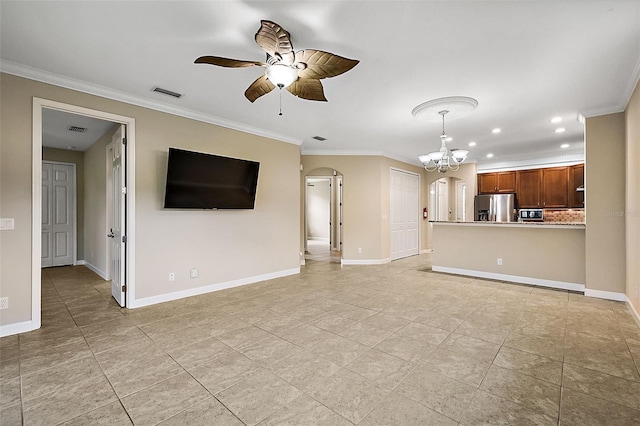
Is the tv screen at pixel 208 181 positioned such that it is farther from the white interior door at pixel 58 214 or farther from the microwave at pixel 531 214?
the microwave at pixel 531 214

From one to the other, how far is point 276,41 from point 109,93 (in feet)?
8.48

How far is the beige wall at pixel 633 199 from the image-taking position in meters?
3.11

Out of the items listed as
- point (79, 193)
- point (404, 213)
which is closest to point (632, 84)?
point (404, 213)

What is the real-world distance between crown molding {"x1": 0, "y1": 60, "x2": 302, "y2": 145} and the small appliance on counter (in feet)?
22.2

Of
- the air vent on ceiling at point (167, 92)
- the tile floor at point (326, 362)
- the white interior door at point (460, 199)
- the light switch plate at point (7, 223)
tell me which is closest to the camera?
the tile floor at point (326, 362)

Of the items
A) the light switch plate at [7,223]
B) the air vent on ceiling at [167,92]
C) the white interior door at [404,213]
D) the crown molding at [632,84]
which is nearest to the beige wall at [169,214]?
the light switch plate at [7,223]

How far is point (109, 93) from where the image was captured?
338 cm

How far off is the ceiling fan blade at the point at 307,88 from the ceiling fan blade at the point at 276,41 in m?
0.31

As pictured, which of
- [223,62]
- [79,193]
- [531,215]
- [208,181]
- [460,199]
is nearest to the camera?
[223,62]

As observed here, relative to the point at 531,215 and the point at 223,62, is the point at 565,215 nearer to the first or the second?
the point at 531,215

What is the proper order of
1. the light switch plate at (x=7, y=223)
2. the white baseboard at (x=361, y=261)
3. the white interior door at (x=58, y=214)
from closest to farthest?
the light switch plate at (x=7, y=223), the white interior door at (x=58, y=214), the white baseboard at (x=361, y=261)

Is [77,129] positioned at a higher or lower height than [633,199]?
higher

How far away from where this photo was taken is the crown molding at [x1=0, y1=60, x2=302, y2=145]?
2844 millimetres

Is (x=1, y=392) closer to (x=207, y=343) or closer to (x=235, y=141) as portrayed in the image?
(x=207, y=343)
